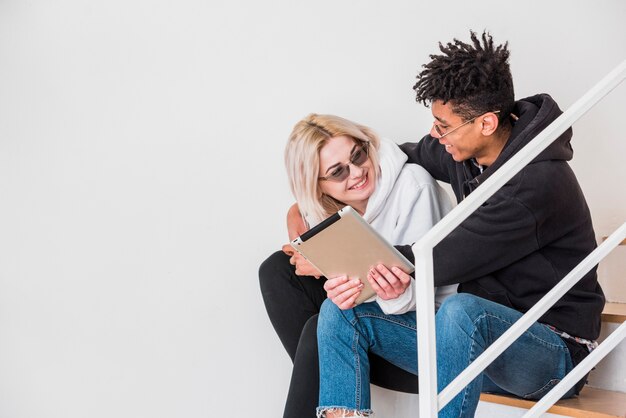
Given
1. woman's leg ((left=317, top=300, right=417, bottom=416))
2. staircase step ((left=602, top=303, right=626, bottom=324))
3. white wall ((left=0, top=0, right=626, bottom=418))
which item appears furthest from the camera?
white wall ((left=0, top=0, right=626, bottom=418))

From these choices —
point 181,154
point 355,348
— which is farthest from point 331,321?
point 181,154

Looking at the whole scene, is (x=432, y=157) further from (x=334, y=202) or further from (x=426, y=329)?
(x=426, y=329)

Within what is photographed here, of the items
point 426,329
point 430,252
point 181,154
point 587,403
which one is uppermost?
point 181,154

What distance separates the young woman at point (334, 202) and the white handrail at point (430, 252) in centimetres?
46

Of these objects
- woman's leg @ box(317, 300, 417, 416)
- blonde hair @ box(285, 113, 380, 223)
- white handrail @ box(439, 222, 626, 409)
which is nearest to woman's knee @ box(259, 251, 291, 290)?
blonde hair @ box(285, 113, 380, 223)

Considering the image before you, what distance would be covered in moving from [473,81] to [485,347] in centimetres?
53

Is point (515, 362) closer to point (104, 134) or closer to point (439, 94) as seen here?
point (439, 94)

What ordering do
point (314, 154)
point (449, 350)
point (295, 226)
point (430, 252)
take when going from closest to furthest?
point (430, 252) → point (449, 350) → point (314, 154) → point (295, 226)

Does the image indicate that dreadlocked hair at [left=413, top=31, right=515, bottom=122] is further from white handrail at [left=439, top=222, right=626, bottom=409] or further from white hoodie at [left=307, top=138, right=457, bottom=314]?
white handrail at [left=439, top=222, right=626, bottom=409]

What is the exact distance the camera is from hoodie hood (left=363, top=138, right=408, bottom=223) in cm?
176

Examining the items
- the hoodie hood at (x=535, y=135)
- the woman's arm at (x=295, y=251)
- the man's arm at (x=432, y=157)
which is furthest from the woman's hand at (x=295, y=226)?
the hoodie hood at (x=535, y=135)

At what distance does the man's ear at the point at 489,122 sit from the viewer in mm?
1566

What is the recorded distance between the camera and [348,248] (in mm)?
1431

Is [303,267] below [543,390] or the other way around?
the other way around
